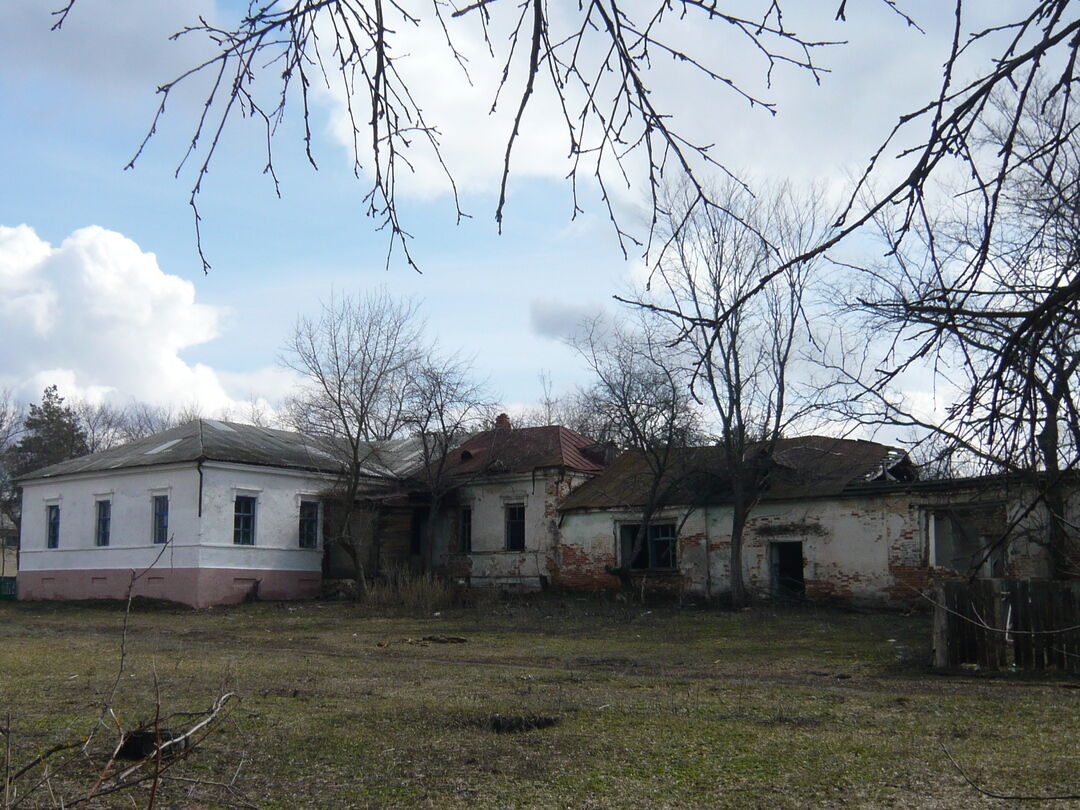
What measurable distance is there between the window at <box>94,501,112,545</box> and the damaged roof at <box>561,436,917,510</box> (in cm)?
1347

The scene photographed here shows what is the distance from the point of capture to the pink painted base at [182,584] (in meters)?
26.5

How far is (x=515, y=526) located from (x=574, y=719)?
70.8 ft

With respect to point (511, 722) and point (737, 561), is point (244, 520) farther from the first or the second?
point (511, 722)

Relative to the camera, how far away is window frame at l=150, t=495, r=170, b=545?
27.9 meters

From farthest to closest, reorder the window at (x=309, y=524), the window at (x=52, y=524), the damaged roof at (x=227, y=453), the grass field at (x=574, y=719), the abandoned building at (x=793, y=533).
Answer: the window at (x=52, y=524), the window at (x=309, y=524), the damaged roof at (x=227, y=453), the abandoned building at (x=793, y=533), the grass field at (x=574, y=719)

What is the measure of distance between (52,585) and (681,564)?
18651mm

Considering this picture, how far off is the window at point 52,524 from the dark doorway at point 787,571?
21361mm

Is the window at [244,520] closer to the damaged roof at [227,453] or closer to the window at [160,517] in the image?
the damaged roof at [227,453]

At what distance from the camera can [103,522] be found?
29609 mm

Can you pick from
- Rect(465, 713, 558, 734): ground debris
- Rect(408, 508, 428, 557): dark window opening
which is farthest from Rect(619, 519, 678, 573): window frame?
Rect(465, 713, 558, 734): ground debris

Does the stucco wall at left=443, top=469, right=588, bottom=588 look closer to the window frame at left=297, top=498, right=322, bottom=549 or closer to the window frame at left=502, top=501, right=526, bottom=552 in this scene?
the window frame at left=502, top=501, right=526, bottom=552

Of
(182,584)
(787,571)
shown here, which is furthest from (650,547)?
(182,584)

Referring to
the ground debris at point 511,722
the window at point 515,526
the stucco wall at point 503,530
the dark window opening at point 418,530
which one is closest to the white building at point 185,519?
the dark window opening at point 418,530

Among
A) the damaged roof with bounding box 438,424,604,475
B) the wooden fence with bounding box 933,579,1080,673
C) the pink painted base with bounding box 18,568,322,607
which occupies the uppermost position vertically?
the damaged roof with bounding box 438,424,604,475
